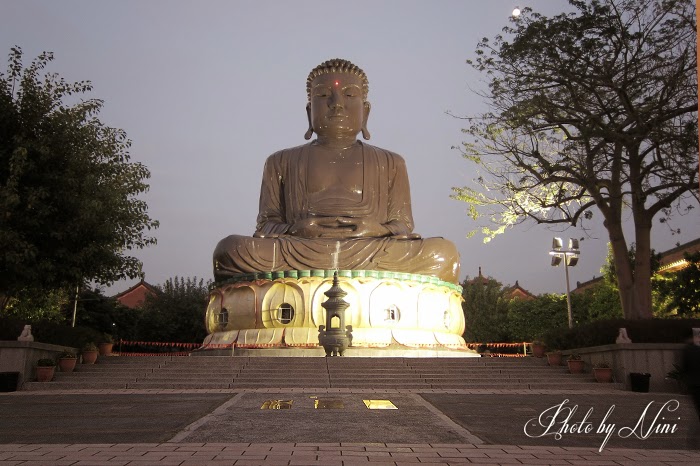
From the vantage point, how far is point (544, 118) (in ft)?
48.6

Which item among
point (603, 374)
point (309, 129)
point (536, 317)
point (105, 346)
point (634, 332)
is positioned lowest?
point (603, 374)

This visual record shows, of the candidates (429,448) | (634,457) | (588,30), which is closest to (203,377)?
(429,448)

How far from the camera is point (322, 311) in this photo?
14891mm

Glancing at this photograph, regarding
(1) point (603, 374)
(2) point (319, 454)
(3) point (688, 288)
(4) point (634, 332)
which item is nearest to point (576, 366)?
(1) point (603, 374)

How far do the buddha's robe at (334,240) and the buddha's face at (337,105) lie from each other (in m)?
0.67

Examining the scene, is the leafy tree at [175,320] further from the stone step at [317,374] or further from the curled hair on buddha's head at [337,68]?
the stone step at [317,374]

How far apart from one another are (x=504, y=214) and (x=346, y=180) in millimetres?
3871

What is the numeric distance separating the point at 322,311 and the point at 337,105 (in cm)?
558

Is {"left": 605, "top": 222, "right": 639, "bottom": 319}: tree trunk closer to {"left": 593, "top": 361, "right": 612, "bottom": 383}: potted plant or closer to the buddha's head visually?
{"left": 593, "top": 361, "right": 612, "bottom": 383}: potted plant

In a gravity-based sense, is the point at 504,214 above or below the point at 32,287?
above

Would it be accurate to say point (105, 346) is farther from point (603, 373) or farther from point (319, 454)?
point (319, 454)

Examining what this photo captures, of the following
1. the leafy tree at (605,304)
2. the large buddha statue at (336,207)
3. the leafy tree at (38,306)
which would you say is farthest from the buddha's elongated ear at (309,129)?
the leafy tree at (605,304)

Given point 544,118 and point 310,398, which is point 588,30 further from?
point 310,398

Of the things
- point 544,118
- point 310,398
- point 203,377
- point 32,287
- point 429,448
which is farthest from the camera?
point 544,118
